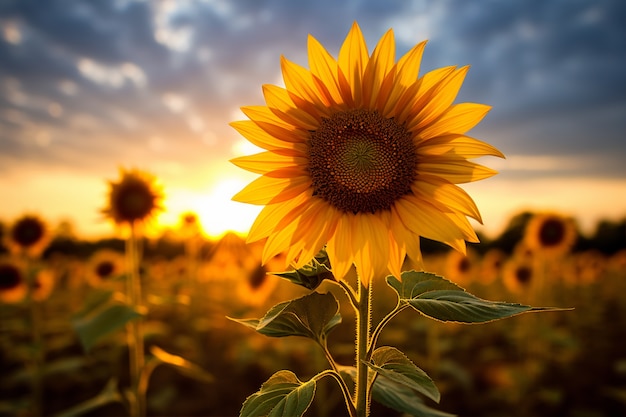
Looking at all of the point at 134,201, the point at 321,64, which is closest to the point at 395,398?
the point at 321,64

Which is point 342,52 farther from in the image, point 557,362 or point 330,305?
point 557,362

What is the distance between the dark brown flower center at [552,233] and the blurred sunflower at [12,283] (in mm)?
7278

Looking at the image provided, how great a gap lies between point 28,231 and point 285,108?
17.8 feet

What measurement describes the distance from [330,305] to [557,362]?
6.68 m

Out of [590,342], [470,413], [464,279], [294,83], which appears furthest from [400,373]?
[590,342]

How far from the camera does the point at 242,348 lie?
581cm

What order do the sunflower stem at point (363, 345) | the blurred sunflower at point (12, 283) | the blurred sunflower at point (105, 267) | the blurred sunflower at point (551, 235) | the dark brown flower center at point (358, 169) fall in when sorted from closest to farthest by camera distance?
the sunflower stem at point (363, 345), the dark brown flower center at point (358, 169), the blurred sunflower at point (12, 283), the blurred sunflower at point (105, 267), the blurred sunflower at point (551, 235)

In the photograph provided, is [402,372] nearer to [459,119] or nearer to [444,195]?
[444,195]

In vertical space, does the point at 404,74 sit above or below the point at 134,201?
above

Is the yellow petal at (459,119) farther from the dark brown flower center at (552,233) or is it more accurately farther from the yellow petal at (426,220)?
the dark brown flower center at (552,233)

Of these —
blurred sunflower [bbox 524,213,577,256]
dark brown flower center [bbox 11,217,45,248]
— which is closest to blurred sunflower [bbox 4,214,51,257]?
dark brown flower center [bbox 11,217,45,248]

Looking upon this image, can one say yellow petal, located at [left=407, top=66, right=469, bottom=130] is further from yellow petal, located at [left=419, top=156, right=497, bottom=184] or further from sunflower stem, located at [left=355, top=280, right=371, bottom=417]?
sunflower stem, located at [left=355, top=280, right=371, bottom=417]

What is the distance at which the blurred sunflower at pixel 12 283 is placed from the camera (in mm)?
5816

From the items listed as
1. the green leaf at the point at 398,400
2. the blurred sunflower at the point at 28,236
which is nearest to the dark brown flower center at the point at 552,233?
the green leaf at the point at 398,400
